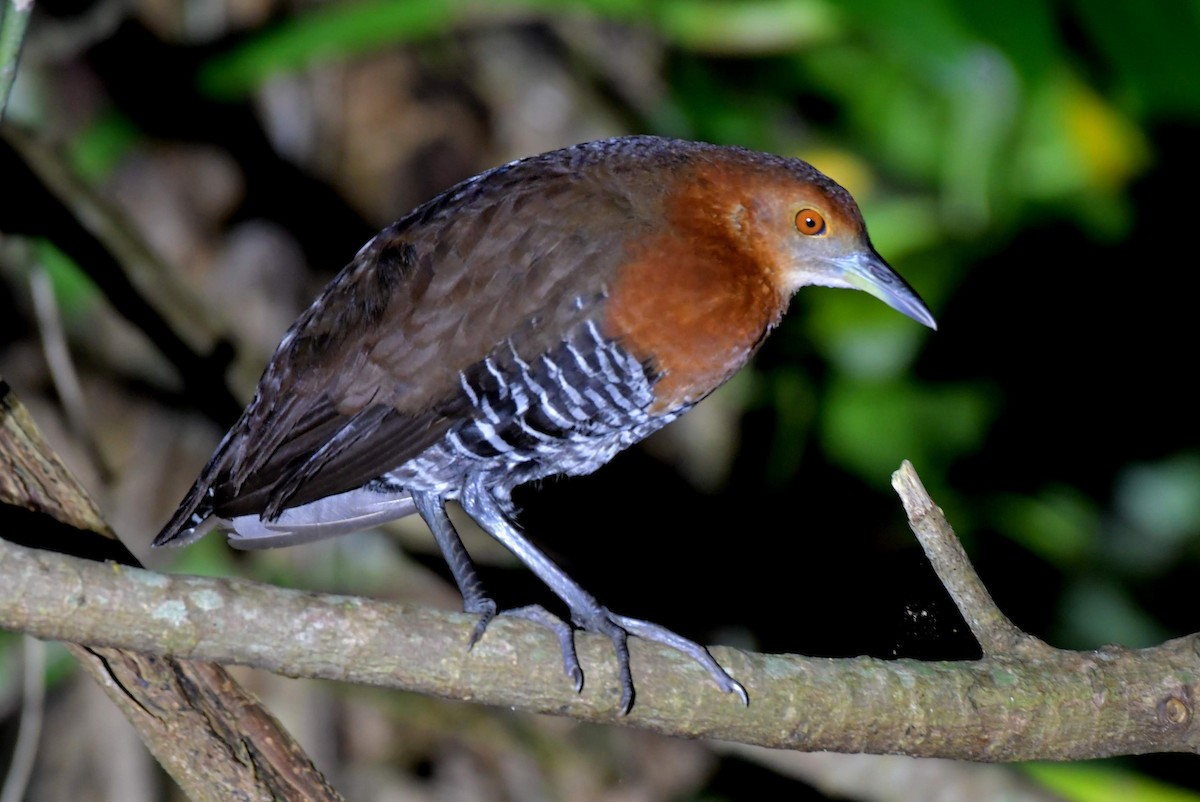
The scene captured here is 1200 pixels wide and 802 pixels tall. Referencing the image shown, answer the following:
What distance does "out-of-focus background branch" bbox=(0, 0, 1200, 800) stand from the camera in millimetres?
4418

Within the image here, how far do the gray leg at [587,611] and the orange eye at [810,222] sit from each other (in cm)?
88

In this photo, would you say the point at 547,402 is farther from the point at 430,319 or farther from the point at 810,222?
the point at 810,222

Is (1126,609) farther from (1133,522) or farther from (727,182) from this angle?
(727,182)

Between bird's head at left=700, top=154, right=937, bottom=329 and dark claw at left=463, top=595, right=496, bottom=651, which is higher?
bird's head at left=700, top=154, right=937, bottom=329

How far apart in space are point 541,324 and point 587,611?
1.96 feet

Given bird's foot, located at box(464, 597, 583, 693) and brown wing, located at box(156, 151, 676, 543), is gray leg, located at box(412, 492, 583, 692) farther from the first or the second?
brown wing, located at box(156, 151, 676, 543)

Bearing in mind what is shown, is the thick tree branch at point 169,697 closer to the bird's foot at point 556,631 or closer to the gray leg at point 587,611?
the bird's foot at point 556,631

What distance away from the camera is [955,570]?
248 centimetres

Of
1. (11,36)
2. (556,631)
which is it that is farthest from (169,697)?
(11,36)

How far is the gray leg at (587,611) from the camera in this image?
7.72ft

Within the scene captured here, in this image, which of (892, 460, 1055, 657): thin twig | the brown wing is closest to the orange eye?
the brown wing

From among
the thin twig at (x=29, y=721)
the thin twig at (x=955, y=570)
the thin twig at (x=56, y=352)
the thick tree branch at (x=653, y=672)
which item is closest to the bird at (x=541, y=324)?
the thick tree branch at (x=653, y=672)

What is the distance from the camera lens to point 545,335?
257 centimetres

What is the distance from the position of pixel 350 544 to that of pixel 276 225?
1.21 meters
